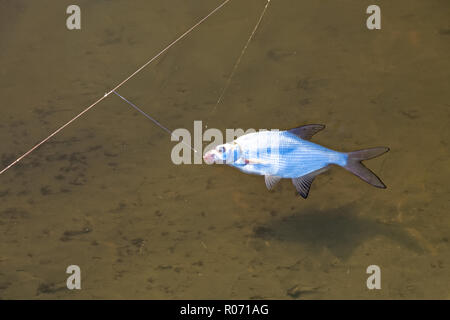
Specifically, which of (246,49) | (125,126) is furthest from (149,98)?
(246,49)

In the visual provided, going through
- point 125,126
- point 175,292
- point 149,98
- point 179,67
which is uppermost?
point 179,67

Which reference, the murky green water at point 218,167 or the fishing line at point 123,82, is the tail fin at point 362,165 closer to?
the murky green water at point 218,167

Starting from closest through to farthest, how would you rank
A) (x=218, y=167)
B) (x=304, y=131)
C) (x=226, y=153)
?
(x=226, y=153) → (x=304, y=131) → (x=218, y=167)

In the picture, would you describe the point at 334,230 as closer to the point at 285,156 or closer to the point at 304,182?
the point at 304,182

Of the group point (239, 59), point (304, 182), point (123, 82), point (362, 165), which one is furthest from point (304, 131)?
point (123, 82)

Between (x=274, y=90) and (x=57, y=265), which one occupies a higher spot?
(x=274, y=90)

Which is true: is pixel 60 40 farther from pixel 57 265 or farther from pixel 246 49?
pixel 57 265

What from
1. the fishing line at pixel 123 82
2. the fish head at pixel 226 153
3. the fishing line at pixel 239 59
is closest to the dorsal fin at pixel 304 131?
the fish head at pixel 226 153
